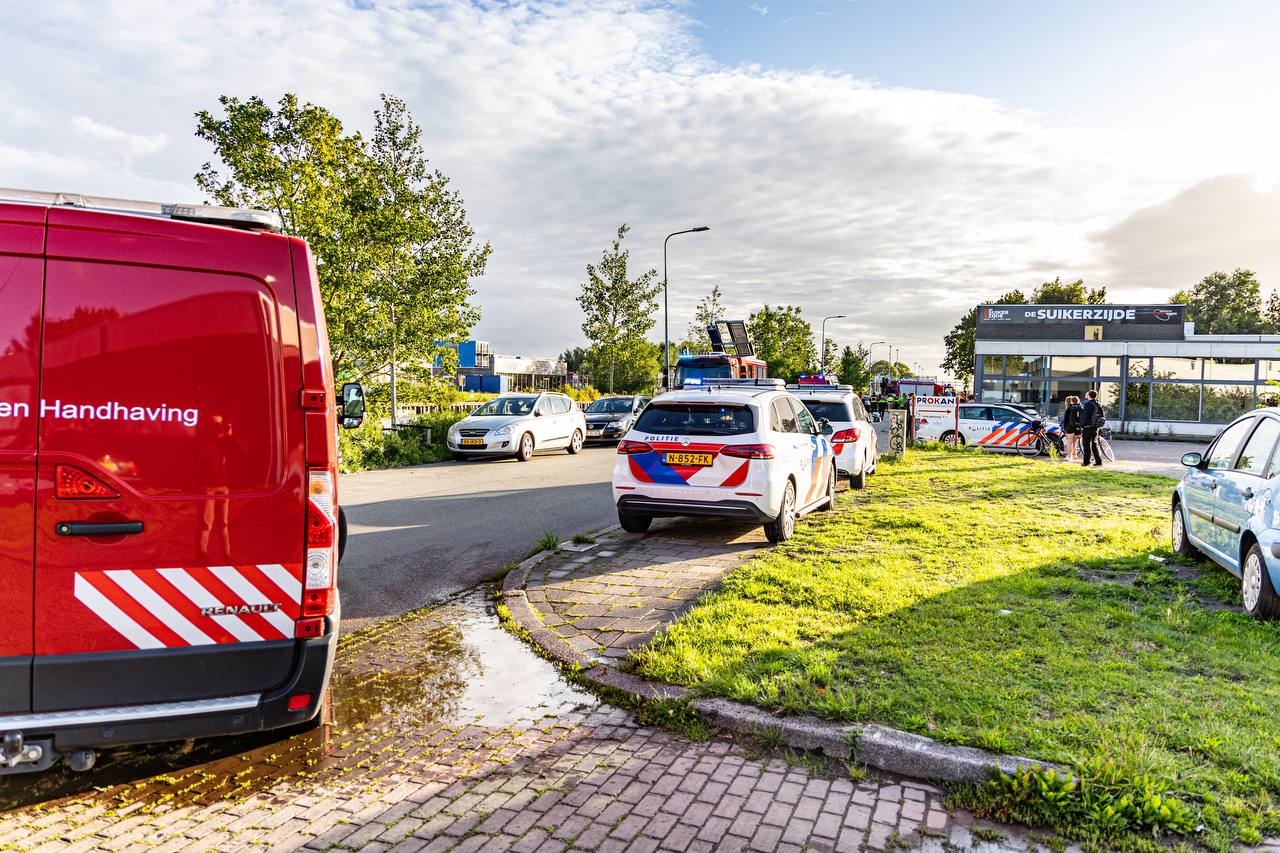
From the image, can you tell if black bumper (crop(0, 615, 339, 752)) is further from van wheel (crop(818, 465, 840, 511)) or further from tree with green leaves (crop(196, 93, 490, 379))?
tree with green leaves (crop(196, 93, 490, 379))

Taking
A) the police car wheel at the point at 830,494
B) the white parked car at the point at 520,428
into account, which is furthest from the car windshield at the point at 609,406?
the police car wheel at the point at 830,494

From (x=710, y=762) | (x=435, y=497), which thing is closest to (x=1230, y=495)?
(x=710, y=762)

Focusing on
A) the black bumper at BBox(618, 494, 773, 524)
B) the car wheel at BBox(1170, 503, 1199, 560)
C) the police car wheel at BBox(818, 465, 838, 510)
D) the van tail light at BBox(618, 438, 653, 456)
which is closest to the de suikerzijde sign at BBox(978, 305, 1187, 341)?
A: the police car wheel at BBox(818, 465, 838, 510)

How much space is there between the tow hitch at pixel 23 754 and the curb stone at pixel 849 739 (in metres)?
2.54

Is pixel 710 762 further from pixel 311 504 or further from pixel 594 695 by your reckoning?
pixel 311 504

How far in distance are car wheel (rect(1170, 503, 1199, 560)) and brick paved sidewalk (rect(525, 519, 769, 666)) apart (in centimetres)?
386

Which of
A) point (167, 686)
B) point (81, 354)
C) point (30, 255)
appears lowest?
point (167, 686)

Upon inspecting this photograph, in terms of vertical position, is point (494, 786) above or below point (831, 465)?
below

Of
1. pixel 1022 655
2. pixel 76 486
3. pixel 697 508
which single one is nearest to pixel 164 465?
pixel 76 486

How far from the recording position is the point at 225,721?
3158mm

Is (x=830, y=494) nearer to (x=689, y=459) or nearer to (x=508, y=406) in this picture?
(x=689, y=459)

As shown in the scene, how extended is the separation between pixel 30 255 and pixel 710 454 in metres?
5.93

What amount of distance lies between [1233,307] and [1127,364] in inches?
2184

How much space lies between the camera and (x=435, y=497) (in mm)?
12102
